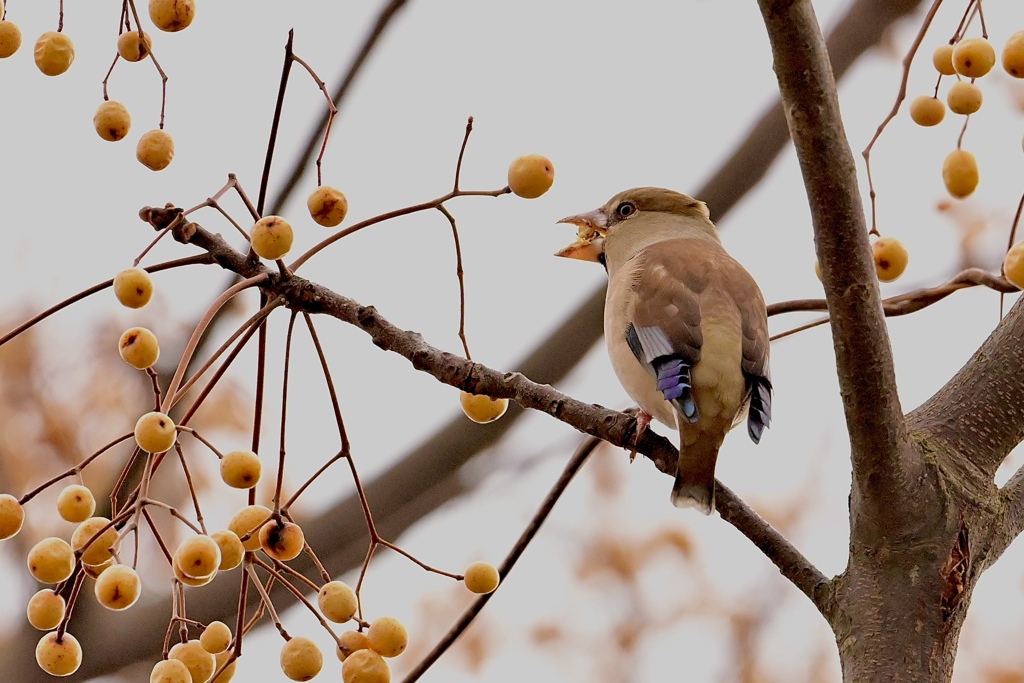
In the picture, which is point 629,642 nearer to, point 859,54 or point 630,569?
point 630,569

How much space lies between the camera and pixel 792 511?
18.7 ft

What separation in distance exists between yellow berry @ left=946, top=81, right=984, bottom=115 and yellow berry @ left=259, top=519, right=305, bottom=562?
59.2 inches

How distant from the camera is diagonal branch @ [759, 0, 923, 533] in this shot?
4.85 feet

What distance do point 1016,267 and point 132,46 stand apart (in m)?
1.53

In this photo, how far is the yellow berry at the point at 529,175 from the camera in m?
1.89

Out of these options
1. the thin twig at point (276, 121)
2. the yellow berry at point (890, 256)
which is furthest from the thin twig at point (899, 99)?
the thin twig at point (276, 121)

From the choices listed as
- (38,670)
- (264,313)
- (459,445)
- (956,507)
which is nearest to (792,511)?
(459,445)

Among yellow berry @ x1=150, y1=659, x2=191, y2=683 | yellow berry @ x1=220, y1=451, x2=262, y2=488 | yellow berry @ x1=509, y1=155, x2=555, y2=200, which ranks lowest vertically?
yellow berry @ x1=150, y1=659, x2=191, y2=683

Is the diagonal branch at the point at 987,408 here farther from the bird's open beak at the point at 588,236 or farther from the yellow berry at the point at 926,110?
the bird's open beak at the point at 588,236

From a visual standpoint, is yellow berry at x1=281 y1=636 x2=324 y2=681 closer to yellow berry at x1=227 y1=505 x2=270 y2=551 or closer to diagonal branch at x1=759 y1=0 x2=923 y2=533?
yellow berry at x1=227 y1=505 x2=270 y2=551

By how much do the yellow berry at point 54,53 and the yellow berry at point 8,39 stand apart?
2.3 inches

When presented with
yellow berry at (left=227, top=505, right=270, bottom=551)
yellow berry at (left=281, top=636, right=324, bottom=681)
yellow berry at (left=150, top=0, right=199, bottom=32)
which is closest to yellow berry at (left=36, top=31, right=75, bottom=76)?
yellow berry at (left=150, top=0, right=199, bottom=32)

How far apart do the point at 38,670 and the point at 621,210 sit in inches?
92.0

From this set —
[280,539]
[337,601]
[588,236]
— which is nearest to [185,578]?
[280,539]
